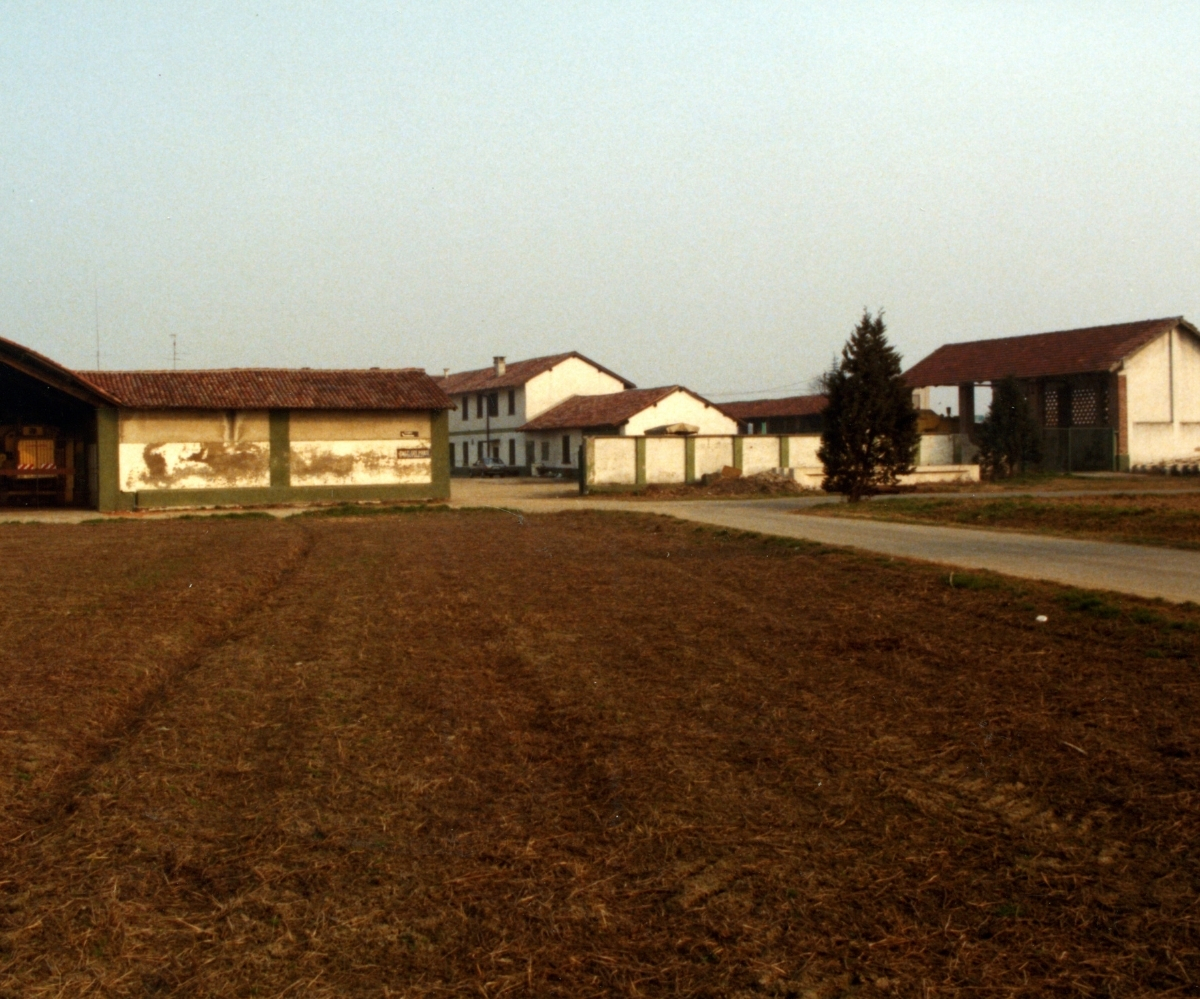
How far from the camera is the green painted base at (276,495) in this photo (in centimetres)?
3497

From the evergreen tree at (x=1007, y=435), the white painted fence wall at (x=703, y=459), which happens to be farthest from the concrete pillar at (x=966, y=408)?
the white painted fence wall at (x=703, y=459)

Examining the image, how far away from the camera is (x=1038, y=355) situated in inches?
2004

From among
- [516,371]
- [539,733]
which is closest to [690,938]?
[539,733]

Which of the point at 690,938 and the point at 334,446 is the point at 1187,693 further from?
the point at 334,446

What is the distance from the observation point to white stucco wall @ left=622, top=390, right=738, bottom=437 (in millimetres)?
55625

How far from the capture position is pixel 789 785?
586cm

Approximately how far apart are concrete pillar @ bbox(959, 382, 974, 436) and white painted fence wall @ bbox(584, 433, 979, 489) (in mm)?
11226

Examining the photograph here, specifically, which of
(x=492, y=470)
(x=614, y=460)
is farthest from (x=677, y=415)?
(x=614, y=460)

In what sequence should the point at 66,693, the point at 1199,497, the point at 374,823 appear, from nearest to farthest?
1. the point at 374,823
2. the point at 66,693
3. the point at 1199,497

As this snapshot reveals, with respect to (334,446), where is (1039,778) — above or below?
below

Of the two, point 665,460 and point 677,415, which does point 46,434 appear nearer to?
point 665,460

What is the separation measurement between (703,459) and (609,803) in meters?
37.8

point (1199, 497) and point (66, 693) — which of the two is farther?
point (1199, 497)

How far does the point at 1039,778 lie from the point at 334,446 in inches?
1299
